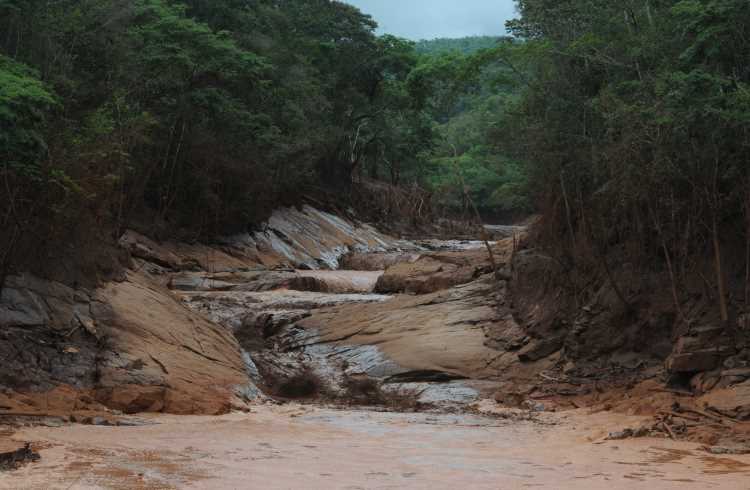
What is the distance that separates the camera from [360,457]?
6.98 meters

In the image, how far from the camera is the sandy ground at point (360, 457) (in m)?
5.59

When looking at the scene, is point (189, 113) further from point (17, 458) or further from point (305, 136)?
point (17, 458)

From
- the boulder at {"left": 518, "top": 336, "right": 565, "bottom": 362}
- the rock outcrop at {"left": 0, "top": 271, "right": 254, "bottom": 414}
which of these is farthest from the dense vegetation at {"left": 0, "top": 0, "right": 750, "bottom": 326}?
the boulder at {"left": 518, "top": 336, "right": 565, "bottom": 362}

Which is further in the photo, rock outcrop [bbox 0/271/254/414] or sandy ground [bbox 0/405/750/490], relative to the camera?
rock outcrop [bbox 0/271/254/414]

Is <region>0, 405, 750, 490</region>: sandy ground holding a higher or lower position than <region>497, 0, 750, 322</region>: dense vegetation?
lower

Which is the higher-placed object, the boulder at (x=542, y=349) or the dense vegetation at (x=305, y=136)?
the dense vegetation at (x=305, y=136)

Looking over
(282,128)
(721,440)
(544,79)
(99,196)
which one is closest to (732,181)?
(721,440)

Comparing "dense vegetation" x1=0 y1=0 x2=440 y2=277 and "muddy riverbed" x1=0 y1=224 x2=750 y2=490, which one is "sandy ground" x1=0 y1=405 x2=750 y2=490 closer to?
"muddy riverbed" x1=0 y1=224 x2=750 y2=490

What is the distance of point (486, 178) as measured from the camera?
58.8 meters

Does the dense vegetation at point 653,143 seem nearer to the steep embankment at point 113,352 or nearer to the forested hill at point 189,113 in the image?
the steep embankment at point 113,352

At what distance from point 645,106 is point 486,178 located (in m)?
48.5

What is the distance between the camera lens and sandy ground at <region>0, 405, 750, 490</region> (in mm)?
5594

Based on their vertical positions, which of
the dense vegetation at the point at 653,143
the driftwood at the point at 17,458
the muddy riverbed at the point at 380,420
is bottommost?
the muddy riverbed at the point at 380,420

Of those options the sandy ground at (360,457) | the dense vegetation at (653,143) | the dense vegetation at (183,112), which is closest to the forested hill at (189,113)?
the dense vegetation at (183,112)
